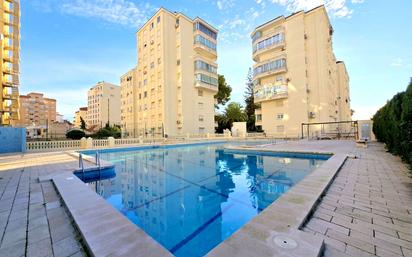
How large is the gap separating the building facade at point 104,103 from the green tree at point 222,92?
45.7 meters

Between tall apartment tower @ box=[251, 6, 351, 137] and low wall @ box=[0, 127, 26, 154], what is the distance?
27.9 metres

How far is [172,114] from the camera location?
94.4 ft

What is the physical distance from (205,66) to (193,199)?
1134 inches

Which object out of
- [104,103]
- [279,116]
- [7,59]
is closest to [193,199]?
[279,116]

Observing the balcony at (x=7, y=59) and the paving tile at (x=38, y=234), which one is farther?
the balcony at (x=7, y=59)

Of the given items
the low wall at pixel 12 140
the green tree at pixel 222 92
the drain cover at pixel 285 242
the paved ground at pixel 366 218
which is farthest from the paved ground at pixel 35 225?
the green tree at pixel 222 92

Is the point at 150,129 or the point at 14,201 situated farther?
the point at 150,129

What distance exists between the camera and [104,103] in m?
67.9

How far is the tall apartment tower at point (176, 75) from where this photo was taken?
28.5 m

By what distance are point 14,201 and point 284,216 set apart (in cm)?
485

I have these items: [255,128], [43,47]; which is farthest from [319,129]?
[43,47]

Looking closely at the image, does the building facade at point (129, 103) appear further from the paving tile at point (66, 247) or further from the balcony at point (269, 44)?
the paving tile at point (66, 247)

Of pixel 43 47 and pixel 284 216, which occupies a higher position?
pixel 43 47

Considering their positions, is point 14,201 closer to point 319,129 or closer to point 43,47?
point 43,47
